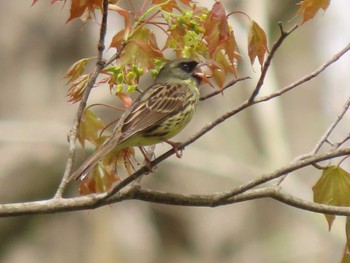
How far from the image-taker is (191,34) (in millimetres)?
3689

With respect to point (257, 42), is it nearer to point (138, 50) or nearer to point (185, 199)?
point (138, 50)

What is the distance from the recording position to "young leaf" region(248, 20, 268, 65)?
11.6 ft

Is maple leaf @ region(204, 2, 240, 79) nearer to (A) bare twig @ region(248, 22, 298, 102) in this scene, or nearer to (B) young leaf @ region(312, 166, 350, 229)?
(A) bare twig @ region(248, 22, 298, 102)

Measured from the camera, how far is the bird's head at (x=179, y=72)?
4391 millimetres

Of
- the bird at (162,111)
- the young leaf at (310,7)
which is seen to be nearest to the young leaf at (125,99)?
the bird at (162,111)

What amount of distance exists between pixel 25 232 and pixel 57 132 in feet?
4.77

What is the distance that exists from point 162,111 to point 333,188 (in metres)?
0.99

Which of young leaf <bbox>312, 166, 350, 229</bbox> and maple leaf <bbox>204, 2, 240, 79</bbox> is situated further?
young leaf <bbox>312, 166, 350, 229</bbox>

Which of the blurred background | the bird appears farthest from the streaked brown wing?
the blurred background

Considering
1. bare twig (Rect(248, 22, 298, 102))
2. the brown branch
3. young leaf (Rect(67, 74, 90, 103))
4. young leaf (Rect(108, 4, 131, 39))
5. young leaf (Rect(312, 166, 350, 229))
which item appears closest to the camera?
bare twig (Rect(248, 22, 298, 102))

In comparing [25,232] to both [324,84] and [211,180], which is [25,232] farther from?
[324,84]

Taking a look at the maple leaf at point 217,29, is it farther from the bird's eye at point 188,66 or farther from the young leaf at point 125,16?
the bird's eye at point 188,66

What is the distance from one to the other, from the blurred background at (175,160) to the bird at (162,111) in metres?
5.54

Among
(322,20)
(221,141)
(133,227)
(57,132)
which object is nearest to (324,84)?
(322,20)
